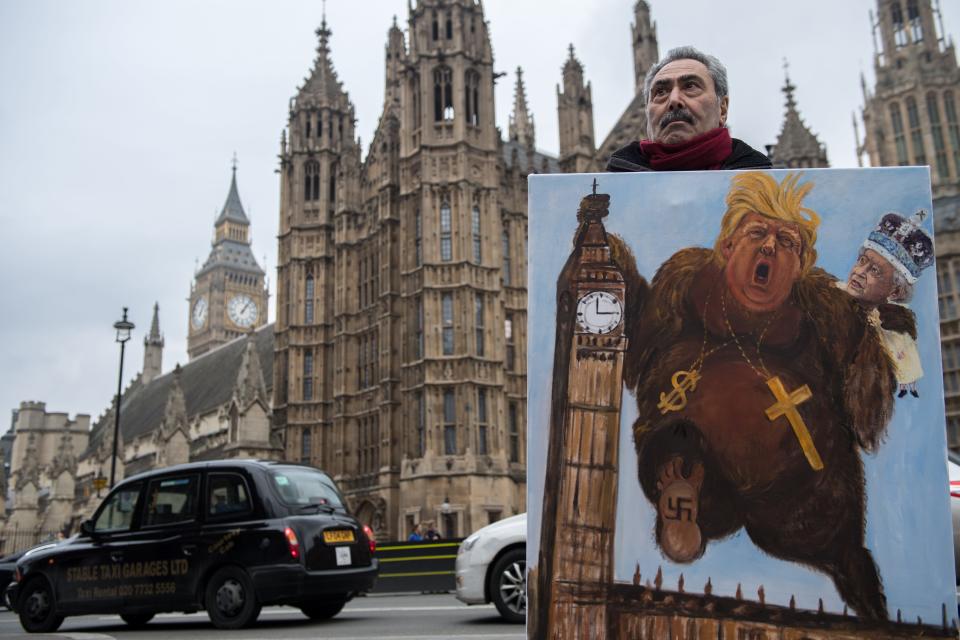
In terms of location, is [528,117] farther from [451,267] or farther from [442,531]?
[442,531]

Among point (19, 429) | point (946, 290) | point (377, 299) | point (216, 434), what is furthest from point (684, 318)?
point (19, 429)

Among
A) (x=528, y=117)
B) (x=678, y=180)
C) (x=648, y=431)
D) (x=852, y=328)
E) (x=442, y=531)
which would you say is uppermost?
(x=528, y=117)

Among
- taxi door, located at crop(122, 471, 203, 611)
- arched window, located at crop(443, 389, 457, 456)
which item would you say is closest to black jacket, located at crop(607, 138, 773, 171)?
taxi door, located at crop(122, 471, 203, 611)

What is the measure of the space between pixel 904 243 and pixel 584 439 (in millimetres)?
1110

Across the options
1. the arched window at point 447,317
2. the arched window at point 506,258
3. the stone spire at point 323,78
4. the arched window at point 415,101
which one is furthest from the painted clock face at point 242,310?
the arched window at point 447,317

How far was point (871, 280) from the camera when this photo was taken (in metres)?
2.53

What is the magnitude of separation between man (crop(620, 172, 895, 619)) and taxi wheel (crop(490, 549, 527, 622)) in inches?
250

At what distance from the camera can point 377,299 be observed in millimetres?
31641

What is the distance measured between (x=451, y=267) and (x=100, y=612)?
19227 mm

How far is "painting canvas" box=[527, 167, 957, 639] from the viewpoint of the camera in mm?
2387

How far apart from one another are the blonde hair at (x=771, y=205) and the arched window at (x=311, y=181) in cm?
3418

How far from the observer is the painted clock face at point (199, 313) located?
110 m

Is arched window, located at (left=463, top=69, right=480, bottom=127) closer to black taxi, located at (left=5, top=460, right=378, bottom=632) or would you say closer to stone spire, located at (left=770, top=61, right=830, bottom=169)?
stone spire, located at (left=770, top=61, right=830, bottom=169)

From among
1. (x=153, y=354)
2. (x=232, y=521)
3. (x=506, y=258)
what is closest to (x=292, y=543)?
(x=232, y=521)
